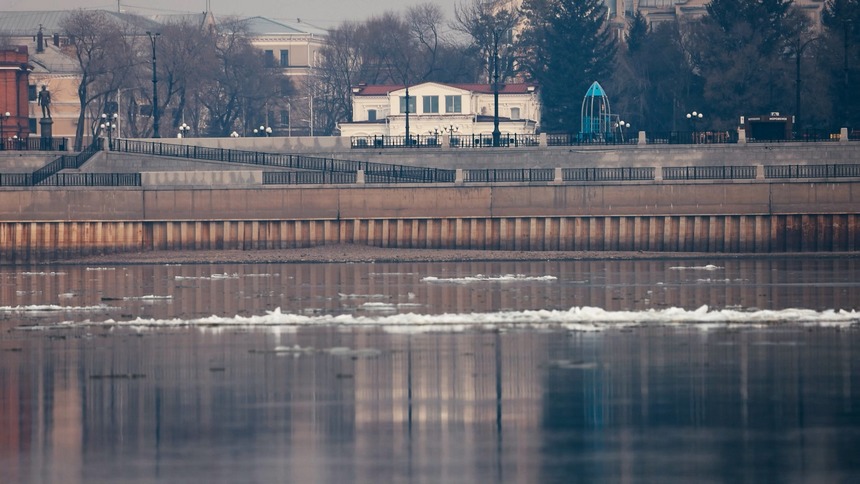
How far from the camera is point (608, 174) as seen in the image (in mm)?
72188

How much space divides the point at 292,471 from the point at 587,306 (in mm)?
20159

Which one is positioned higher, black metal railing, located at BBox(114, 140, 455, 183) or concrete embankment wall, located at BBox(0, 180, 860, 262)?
black metal railing, located at BBox(114, 140, 455, 183)

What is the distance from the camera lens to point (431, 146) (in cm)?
8131

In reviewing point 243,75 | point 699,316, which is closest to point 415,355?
point 699,316

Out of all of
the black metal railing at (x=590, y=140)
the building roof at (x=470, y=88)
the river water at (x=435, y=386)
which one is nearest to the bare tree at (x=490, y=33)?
the building roof at (x=470, y=88)

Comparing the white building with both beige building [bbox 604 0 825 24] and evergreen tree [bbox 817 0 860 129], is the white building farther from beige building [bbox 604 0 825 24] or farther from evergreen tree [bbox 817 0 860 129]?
beige building [bbox 604 0 825 24]

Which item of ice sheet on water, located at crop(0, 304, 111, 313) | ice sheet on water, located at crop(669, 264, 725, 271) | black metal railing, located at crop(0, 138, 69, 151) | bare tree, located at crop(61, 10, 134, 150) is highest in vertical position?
bare tree, located at crop(61, 10, 134, 150)

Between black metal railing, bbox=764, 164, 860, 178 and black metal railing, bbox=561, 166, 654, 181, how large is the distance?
5.36 meters

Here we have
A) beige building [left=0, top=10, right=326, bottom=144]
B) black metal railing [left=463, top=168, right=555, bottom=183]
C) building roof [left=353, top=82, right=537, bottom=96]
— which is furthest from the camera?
beige building [left=0, top=10, right=326, bottom=144]

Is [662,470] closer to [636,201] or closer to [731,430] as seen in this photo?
[731,430]

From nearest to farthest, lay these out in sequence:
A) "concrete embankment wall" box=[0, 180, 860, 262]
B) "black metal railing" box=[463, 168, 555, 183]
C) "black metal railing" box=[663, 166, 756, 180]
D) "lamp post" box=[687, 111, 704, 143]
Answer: "concrete embankment wall" box=[0, 180, 860, 262]
"black metal railing" box=[663, 166, 756, 180]
"black metal railing" box=[463, 168, 555, 183]
"lamp post" box=[687, 111, 704, 143]

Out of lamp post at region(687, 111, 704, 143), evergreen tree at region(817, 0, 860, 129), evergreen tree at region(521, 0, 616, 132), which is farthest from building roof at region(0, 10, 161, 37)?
evergreen tree at region(817, 0, 860, 129)

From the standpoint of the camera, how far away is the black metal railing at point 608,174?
70.9 m

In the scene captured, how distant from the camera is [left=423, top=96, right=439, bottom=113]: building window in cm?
10669
